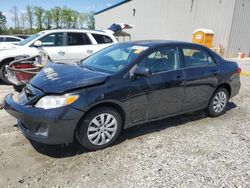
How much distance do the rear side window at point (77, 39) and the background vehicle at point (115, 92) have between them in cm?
354

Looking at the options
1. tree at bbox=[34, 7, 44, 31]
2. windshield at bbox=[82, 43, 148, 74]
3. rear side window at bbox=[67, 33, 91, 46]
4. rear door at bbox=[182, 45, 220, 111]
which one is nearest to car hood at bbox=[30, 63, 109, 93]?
windshield at bbox=[82, 43, 148, 74]

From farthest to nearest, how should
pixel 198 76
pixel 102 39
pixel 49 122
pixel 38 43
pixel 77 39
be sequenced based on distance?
pixel 102 39, pixel 77 39, pixel 38 43, pixel 198 76, pixel 49 122

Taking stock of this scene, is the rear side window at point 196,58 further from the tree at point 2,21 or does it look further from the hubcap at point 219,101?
the tree at point 2,21

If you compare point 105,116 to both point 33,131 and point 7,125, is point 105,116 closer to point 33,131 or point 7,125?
point 33,131

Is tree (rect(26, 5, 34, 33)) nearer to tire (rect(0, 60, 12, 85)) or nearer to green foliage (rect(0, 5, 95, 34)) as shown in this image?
green foliage (rect(0, 5, 95, 34))

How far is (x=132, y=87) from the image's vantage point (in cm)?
373

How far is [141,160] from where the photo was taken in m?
3.43

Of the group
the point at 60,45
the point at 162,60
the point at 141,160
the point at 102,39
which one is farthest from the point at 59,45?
the point at 141,160

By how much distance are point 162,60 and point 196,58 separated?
2.88ft

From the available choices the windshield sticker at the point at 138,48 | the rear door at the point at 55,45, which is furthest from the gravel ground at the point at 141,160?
the rear door at the point at 55,45

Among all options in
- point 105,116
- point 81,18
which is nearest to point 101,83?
point 105,116

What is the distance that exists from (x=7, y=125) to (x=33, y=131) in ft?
4.68

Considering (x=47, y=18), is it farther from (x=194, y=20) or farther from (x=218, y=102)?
(x=218, y=102)

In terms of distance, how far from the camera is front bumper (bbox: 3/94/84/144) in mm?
3160
